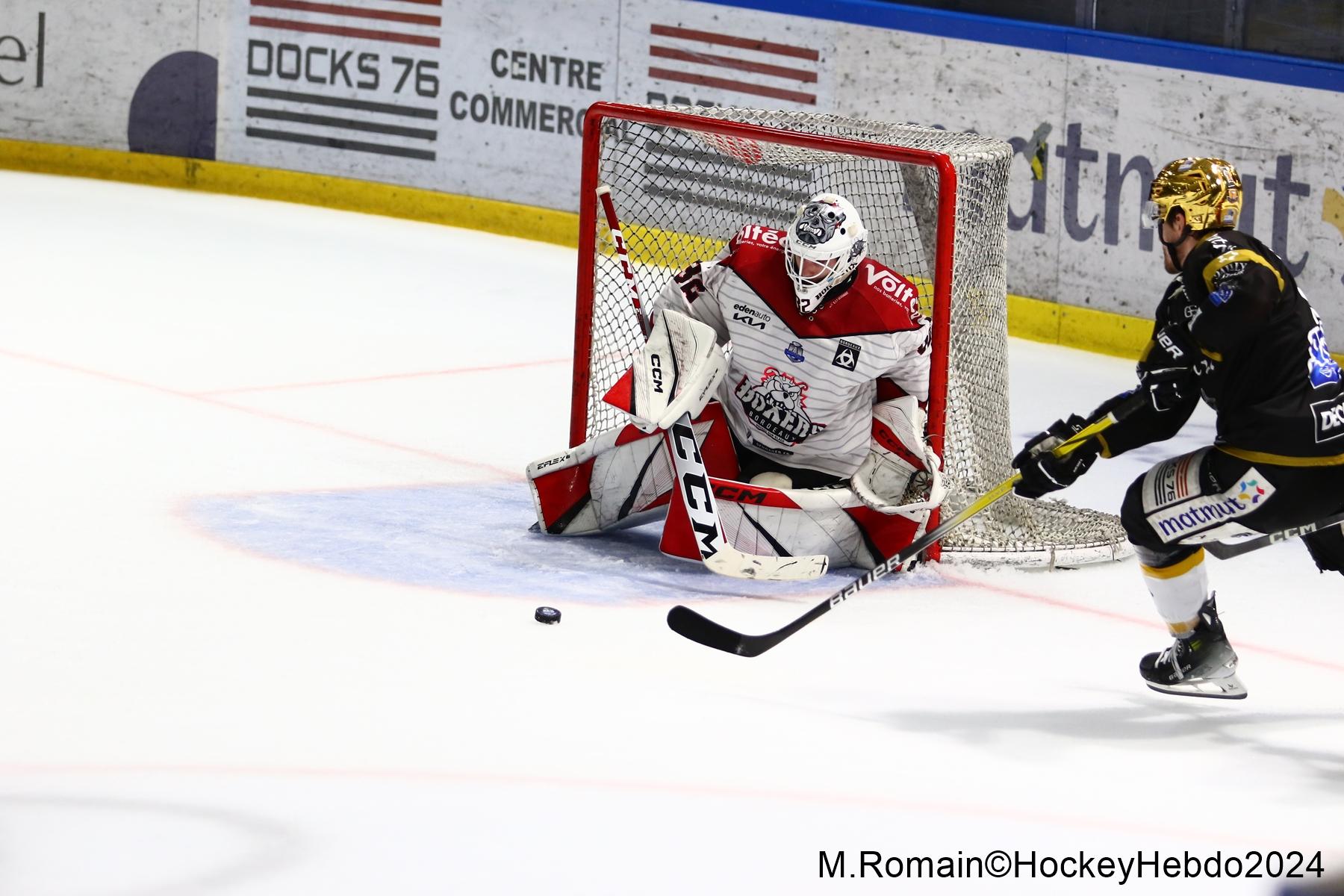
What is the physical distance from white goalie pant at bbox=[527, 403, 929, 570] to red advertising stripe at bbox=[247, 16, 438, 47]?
4991mm

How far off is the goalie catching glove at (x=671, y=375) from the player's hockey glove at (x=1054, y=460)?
1023 mm

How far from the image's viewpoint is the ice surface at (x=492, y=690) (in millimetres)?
3271

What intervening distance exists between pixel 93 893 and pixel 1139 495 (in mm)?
2064

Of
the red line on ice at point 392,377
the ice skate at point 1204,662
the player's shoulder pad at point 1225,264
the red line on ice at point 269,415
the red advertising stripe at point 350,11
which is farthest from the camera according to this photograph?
the red advertising stripe at point 350,11

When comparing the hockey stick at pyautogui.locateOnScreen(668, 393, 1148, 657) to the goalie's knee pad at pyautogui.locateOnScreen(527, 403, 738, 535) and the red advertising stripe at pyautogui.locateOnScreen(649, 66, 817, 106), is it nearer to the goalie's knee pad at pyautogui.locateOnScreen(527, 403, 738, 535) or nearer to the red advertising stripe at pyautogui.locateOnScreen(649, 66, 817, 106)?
the goalie's knee pad at pyautogui.locateOnScreen(527, 403, 738, 535)

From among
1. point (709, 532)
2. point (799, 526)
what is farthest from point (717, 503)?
point (799, 526)

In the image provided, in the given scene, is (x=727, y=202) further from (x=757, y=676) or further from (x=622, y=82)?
(x=622, y=82)

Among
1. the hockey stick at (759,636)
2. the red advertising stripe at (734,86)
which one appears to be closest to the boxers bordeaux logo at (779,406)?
the hockey stick at (759,636)

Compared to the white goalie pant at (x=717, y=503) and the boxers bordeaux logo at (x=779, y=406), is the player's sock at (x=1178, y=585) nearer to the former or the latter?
the white goalie pant at (x=717, y=503)

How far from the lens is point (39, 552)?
15.3 feet

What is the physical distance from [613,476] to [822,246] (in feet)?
2.77

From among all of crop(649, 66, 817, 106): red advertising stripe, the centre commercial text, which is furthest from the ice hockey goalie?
the centre commercial text

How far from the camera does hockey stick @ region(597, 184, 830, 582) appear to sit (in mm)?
4758

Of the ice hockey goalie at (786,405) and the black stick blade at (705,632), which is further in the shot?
the ice hockey goalie at (786,405)
